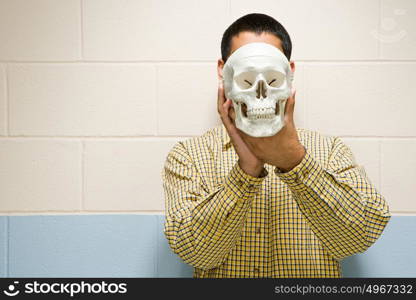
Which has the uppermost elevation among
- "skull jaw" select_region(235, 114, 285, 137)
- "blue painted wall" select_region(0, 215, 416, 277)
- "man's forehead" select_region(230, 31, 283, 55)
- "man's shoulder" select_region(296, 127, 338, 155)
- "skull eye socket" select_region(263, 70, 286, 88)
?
"man's forehead" select_region(230, 31, 283, 55)

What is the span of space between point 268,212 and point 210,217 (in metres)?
0.31

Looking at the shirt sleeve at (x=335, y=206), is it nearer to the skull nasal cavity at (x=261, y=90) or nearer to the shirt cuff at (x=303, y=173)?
the shirt cuff at (x=303, y=173)

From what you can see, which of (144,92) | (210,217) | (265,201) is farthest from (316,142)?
(144,92)

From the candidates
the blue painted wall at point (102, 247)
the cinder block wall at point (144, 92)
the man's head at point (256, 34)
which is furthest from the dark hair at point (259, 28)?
the blue painted wall at point (102, 247)

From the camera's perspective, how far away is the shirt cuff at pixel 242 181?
3.59 ft

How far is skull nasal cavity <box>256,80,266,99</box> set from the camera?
3.47 feet

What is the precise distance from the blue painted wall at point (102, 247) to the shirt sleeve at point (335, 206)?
0.51 metres

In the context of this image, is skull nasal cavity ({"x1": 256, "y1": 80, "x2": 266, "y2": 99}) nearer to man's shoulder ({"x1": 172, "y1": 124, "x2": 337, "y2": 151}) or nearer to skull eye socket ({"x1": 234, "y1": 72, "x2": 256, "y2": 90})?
skull eye socket ({"x1": 234, "y1": 72, "x2": 256, "y2": 90})

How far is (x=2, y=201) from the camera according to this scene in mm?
1693

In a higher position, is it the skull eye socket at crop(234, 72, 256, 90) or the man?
the skull eye socket at crop(234, 72, 256, 90)

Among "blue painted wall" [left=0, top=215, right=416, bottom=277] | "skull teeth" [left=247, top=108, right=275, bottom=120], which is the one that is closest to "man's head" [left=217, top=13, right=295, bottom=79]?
"skull teeth" [left=247, top=108, right=275, bottom=120]

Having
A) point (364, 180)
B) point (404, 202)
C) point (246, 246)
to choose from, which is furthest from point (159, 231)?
point (404, 202)

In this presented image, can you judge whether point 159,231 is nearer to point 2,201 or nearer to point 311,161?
point 2,201

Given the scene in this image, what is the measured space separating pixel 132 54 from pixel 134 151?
366 mm
